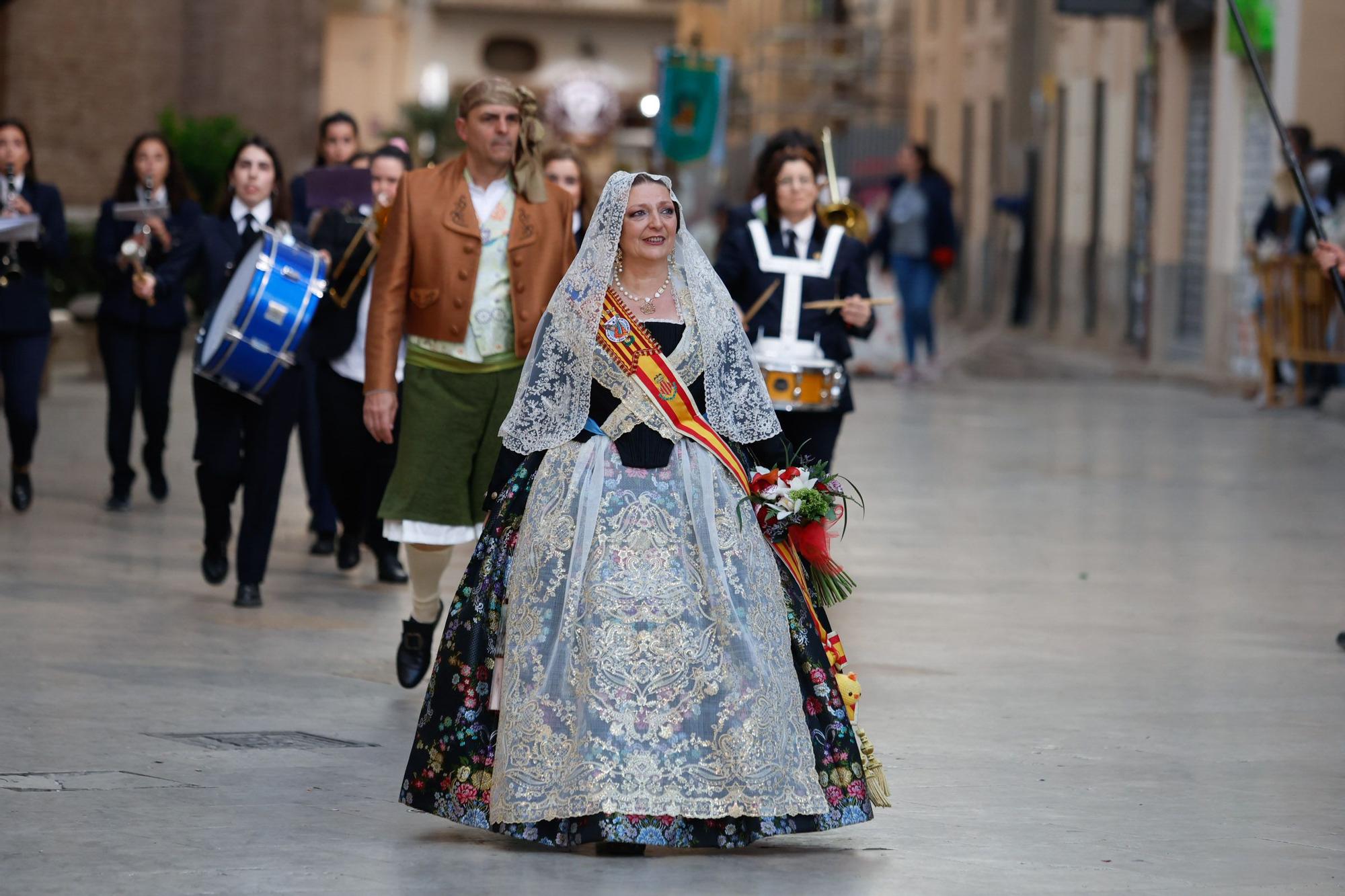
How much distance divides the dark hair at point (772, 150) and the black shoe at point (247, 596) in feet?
8.64

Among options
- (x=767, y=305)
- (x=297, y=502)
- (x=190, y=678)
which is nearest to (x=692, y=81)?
(x=297, y=502)

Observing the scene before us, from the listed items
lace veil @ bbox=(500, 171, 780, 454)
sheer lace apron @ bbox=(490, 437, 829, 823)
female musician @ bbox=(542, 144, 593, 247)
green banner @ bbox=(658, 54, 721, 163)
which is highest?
green banner @ bbox=(658, 54, 721, 163)

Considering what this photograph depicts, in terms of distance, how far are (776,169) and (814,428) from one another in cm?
106

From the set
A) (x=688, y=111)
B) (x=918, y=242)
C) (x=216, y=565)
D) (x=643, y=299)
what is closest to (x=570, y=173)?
(x=216, y=565)

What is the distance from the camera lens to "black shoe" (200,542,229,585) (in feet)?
33.6

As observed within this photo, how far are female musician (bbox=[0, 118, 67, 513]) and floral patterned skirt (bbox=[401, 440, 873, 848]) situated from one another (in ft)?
22.3

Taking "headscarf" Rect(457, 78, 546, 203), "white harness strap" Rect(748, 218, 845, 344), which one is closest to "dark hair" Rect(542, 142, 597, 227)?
"white harness strap" Rect(748, 218, 845, 344)

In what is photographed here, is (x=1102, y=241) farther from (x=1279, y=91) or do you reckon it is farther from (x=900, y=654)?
(x=900, y=654)

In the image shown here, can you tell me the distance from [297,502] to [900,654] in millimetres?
5382

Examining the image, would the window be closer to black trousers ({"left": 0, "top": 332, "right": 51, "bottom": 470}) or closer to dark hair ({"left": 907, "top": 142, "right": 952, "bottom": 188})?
dark hair ({"left": 907, "top": 142, "right": 952, "bottom": 188})

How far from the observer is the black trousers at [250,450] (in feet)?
32.4

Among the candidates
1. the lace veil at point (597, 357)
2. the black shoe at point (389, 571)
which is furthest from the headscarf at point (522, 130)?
the black shoe at point (389, 571)

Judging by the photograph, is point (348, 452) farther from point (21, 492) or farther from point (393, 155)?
point (21, 492)

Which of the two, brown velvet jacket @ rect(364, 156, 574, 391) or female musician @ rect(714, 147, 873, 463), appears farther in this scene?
female musician @ rect(714, 147, 873, 463)
